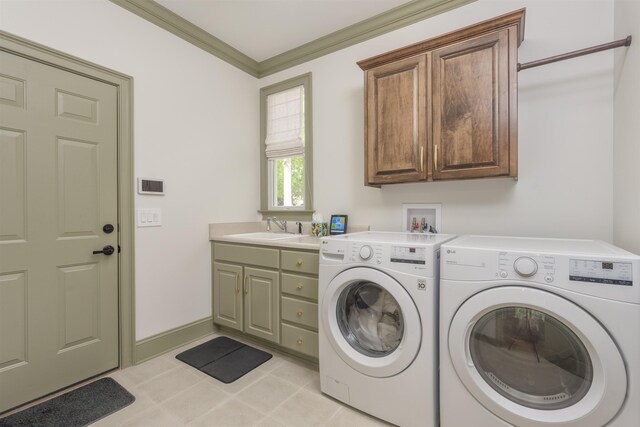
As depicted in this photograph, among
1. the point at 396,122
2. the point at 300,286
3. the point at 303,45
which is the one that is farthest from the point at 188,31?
the point at 300,286

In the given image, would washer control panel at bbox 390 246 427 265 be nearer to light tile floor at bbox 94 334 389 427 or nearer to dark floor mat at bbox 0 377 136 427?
light tile floor at bbox 94 334 389 427

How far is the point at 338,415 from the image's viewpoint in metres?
1.63

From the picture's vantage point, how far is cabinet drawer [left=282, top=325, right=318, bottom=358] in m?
2.03

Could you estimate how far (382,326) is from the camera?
1.67 metres

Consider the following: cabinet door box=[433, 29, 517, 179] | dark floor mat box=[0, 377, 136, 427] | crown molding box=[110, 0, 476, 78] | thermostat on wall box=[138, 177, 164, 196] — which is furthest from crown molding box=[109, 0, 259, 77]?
dark floor mat box=[0, 377, 136, 427]

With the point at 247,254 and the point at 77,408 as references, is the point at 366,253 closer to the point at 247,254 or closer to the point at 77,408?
the point at 247,254

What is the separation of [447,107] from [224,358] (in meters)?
2.32

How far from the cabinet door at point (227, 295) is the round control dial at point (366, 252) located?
1.26m

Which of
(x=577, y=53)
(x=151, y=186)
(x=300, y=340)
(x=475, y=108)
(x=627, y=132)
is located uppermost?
(x=577, y=53)

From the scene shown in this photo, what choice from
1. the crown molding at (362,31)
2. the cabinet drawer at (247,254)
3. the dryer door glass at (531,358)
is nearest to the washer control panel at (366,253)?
the dryer door glass at (531,358)

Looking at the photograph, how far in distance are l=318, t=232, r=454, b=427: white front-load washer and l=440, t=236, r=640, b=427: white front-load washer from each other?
0.08 m

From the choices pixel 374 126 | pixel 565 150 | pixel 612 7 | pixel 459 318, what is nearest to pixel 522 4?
pixel 612 7

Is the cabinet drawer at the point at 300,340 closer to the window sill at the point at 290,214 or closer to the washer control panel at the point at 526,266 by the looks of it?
the window sill at the point at 290,214

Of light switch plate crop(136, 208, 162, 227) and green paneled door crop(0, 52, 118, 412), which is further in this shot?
light switch plate crop(136, 208, 162, 227)
